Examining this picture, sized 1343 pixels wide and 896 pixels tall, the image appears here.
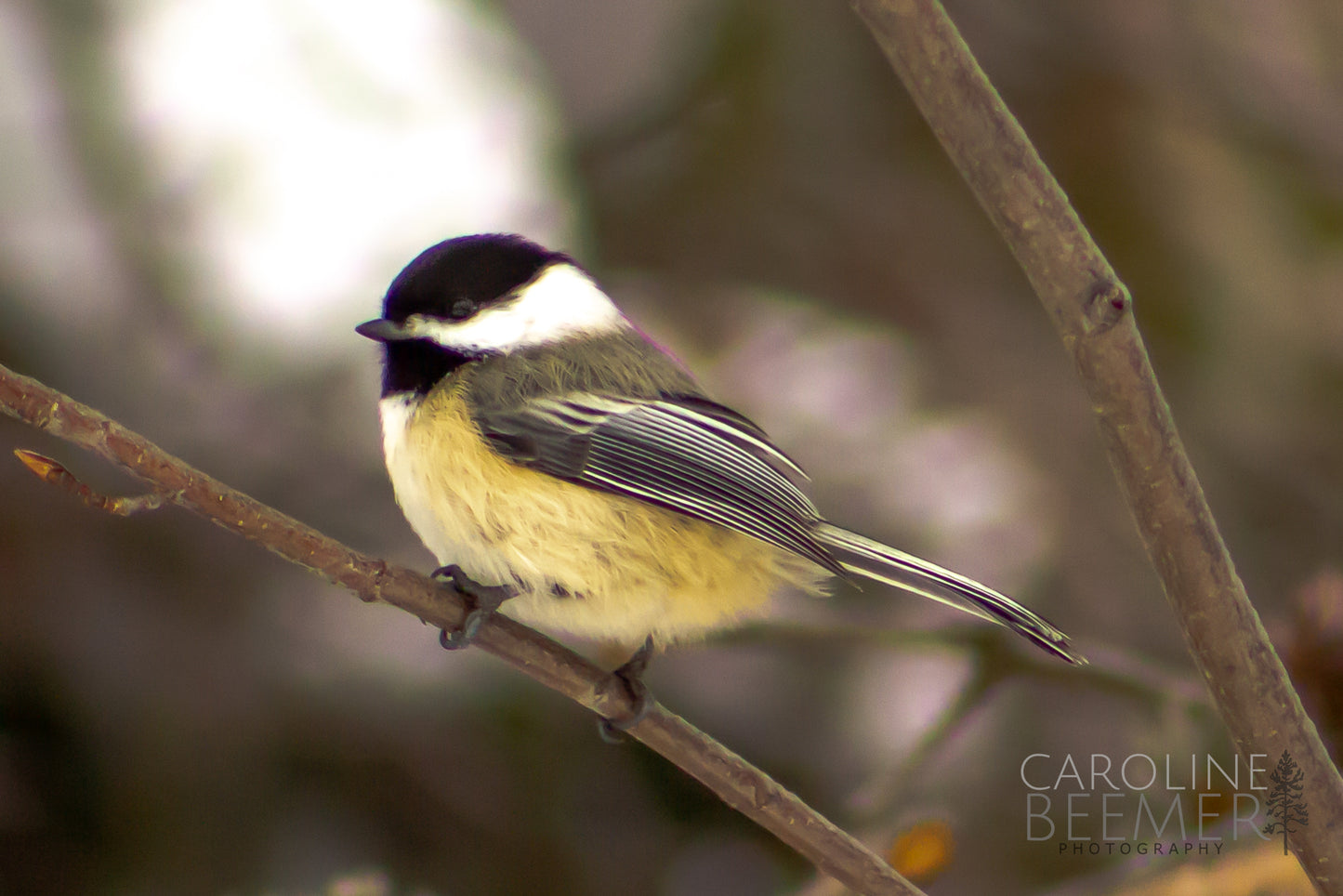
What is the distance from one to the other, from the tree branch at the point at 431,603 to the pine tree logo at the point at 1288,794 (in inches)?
11.9

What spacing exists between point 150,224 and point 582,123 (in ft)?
2.59

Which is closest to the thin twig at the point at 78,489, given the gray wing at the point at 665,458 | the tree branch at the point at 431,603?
the tree branch at the point at 431,603

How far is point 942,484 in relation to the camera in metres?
1.94

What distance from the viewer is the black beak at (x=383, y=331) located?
3.60 feet

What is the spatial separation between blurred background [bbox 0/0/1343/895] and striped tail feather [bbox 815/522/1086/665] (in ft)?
1.71

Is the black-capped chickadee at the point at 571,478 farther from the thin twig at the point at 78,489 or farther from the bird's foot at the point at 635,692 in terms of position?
the thin twig at the point at 78,489

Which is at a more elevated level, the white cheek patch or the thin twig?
the white cheek patch

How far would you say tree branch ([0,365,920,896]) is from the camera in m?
0.74

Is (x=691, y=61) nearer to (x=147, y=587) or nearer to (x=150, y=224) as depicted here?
(x=150, y=224)

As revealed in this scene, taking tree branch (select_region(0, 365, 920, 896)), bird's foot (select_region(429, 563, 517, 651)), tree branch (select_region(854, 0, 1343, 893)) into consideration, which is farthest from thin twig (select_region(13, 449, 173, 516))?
tree branch (select_region(854, 0, 1343, 893))

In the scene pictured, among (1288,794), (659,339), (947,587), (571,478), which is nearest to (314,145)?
(659,339)

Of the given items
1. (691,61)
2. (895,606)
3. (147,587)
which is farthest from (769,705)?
(691,61)

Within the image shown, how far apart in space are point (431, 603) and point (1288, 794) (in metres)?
0.70

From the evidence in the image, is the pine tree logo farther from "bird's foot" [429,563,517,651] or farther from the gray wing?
"bird's foot" [429,563,517,651]
